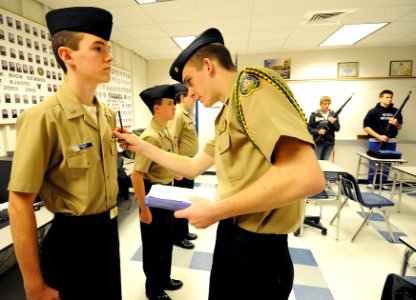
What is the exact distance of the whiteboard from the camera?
495 centimetres

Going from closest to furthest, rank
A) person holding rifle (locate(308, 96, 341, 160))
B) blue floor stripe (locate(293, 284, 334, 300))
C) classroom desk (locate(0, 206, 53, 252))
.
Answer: classroom desk (locate(0, 206, 53, 252)) < blue floor stripe (locate(293, 284, 334, 300)) < person holding rifle (locate(308, 96, 341, 160))

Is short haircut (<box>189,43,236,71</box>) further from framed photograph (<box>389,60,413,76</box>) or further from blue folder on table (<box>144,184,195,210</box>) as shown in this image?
framed photograph (<box>389,60,413,76</box>)

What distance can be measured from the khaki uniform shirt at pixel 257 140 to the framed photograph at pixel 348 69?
17.5ft

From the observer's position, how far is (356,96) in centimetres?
510

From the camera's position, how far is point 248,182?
29.8 inches

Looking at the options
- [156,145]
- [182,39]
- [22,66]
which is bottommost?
[156,145]

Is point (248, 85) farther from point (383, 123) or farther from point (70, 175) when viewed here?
point (383, 123)

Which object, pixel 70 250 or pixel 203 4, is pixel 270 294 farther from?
pixel 203 4

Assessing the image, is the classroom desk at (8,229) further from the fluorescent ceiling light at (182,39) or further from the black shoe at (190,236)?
the fluorescent ceiling light at (182,39)

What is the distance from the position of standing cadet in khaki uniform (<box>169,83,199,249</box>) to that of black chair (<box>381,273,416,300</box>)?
1.80 metres

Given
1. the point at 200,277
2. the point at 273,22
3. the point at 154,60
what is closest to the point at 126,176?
the point at 200,277

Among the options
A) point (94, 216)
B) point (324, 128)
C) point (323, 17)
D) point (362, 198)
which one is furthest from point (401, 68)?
point (94, 216)

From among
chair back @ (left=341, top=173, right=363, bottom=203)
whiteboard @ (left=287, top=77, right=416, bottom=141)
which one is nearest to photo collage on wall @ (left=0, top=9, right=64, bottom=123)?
chair back @ (left=341, top=173, right=363, bottom=203)

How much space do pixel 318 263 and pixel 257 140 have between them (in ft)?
7.49
